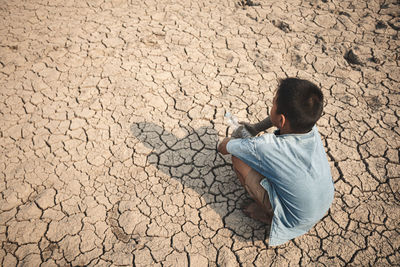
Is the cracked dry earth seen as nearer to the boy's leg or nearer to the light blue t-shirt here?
the boy's leg

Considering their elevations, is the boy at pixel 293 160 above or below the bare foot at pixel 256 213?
above

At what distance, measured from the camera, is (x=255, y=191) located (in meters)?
1.82

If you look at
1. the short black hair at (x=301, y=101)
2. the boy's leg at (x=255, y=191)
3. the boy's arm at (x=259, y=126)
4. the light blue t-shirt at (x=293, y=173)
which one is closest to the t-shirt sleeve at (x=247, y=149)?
the light blue t-shirt at (x=293, y=173)

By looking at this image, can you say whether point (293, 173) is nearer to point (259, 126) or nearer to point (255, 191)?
point (255, 191)

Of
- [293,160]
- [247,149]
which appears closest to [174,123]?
[247,149]

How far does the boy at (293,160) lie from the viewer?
142 centimetres

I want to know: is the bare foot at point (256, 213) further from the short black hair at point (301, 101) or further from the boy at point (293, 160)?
the short black hair at point (301, 101)

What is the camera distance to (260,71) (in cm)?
305

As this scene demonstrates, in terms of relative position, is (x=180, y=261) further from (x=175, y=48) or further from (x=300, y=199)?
(x=175, y=48)

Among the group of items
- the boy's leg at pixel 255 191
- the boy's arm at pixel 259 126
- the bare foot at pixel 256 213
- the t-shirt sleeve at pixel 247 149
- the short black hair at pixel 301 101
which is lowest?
the bare foot at pixel 256 213

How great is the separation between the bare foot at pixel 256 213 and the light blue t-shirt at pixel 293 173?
0.91 feet

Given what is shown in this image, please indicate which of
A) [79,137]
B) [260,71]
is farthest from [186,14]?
[79,137]

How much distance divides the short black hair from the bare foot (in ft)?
2.95

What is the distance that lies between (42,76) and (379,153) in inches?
154
